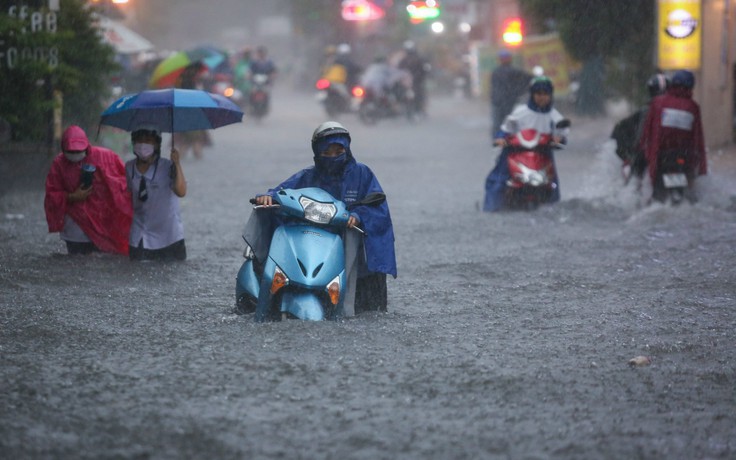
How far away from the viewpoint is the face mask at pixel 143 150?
1010 cm

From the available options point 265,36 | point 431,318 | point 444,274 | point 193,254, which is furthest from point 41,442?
point 265,36

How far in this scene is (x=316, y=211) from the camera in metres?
7.39

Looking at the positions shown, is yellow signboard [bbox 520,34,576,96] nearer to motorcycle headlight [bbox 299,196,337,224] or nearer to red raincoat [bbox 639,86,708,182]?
red raincoat [bbox 639,86,708,182]

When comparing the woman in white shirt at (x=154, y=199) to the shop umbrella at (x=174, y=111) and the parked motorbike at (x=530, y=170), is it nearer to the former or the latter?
the shop umbrella at (x=174, y=111)

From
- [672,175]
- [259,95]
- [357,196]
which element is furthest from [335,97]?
[357,196]

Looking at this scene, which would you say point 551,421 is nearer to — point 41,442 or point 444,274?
point 41,442

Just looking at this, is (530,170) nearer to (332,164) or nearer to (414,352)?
(332,164)

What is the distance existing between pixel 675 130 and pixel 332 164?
601cm

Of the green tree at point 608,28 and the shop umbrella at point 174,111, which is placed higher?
the green tree at point 608,28

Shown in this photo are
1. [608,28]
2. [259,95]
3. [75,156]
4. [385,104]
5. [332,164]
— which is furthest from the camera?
[259,95]

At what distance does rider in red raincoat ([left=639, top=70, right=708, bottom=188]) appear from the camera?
41.5 ft

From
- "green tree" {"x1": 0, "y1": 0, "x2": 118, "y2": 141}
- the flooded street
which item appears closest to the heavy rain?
the flooded street

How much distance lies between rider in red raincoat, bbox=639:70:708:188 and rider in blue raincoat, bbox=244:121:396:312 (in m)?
5.68

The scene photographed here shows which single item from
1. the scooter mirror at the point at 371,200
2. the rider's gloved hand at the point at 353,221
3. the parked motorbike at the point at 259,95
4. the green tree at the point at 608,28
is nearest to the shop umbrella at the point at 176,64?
the green tree at the point at 608,28
